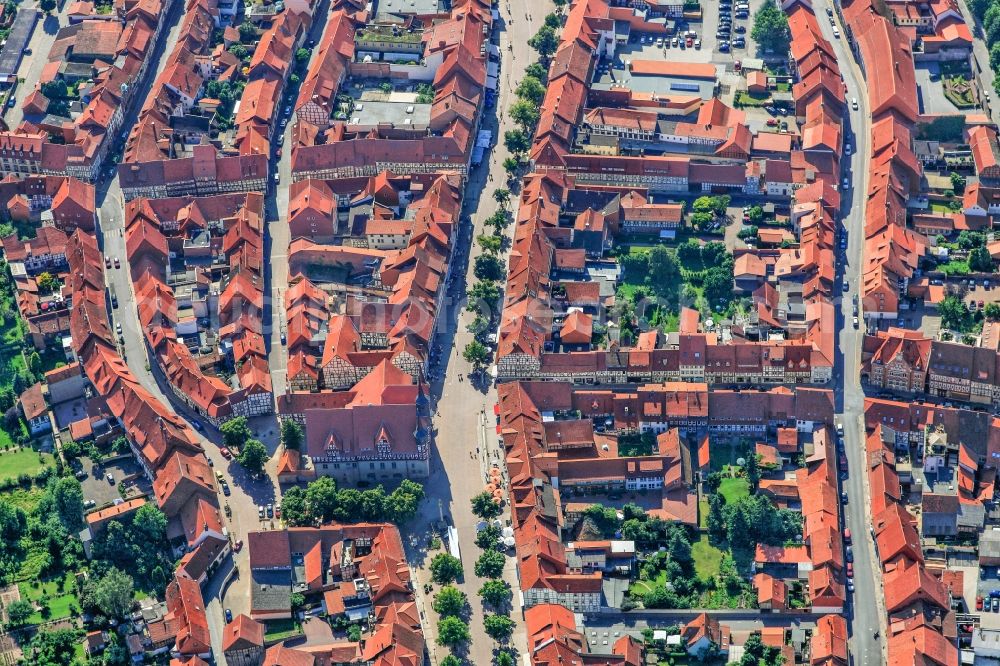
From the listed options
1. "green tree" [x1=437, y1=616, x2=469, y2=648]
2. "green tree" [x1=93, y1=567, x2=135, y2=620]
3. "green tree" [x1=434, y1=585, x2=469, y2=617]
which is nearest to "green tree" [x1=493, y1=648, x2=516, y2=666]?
"green tree" [x1=437, y1=616, x2=469, y2=648]

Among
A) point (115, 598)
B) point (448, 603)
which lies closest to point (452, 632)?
point (448, 603)

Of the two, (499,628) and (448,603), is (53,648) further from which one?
(499,628)

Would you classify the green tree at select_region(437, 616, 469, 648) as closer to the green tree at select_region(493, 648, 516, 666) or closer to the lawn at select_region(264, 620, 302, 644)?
the green tree at select_region(493, 648, 516, 666)

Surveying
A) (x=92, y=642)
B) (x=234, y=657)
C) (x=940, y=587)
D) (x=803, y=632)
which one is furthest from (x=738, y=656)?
(x=92, y=642)

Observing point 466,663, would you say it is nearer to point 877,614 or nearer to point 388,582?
point 388,582

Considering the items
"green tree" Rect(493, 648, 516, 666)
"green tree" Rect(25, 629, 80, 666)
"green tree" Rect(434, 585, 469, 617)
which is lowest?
"green tree" Rect(493, 648, 516, 666)
